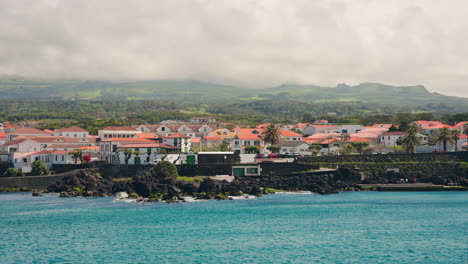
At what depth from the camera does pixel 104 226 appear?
172 ft

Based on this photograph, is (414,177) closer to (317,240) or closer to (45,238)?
(317,240)

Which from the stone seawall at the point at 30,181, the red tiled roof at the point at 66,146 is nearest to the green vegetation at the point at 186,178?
the stone seawall at the point at 30,181

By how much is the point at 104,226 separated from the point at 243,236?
47.1 feet

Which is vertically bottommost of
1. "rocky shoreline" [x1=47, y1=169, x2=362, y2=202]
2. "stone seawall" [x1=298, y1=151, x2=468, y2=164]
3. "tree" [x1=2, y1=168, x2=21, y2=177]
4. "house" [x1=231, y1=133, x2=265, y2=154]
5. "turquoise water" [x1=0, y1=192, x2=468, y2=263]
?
"turquoise water" [x1=0, y1=192, x2=468, y2=263]

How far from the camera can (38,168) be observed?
96.3 m

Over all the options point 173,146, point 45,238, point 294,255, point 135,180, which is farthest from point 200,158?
point 294,255

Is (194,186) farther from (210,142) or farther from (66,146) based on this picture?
(66,146)

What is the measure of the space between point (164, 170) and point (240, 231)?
38.9 meters

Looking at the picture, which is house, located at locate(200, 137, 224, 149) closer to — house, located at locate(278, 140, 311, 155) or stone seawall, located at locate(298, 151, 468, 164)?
house, located at locate(278, 140, 311, 155)

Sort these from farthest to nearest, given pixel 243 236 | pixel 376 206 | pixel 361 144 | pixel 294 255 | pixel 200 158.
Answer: pixel 361 144
pixel 200 158
pixel 376 206
pixel 243 236
pixel 294 255

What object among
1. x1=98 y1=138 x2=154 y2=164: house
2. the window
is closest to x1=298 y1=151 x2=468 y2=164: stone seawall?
the window

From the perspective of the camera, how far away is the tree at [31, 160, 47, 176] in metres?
96.4

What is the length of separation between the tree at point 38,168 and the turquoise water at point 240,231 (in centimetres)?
2341

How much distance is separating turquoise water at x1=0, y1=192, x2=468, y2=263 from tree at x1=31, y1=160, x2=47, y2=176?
76.8 ft
